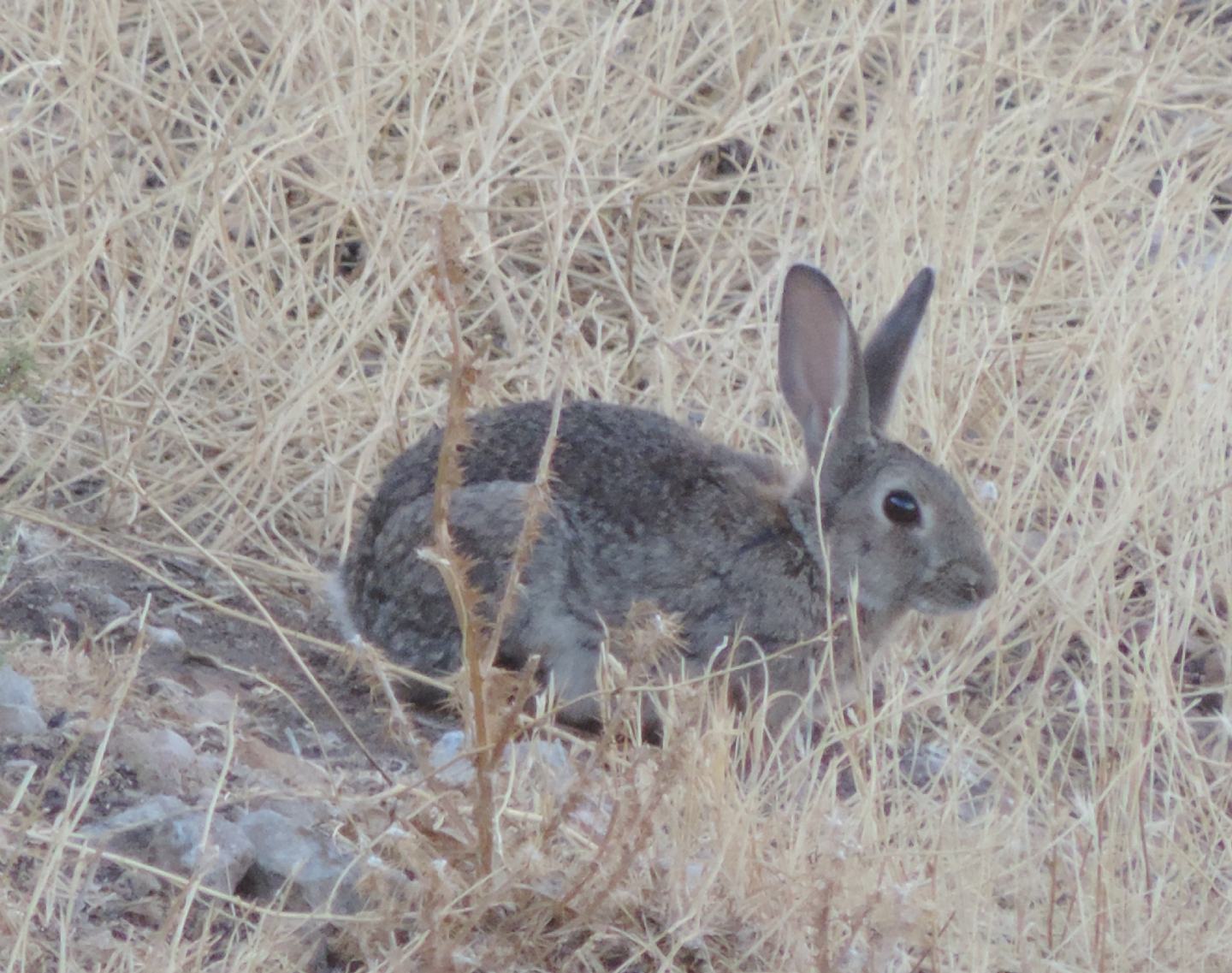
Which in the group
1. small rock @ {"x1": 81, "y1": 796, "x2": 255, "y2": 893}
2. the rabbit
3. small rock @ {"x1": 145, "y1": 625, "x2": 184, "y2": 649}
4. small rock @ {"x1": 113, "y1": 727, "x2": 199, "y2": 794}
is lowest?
small rock @ {"x1": 145, "y1": 625, "x2": 184, "y2": 649}

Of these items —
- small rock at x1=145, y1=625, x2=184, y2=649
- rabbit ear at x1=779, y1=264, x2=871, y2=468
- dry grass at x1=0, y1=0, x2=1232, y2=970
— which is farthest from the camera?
rabbit ear at x1=779, y1=264, x2=871, y2=468

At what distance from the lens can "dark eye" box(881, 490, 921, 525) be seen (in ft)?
15.4

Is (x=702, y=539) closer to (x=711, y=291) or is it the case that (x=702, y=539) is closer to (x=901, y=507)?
(x=901, y=507)

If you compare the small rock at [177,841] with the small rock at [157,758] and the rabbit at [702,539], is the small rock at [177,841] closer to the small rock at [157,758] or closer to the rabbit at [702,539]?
the small rock at [157,758]

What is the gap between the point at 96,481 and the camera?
5266mm

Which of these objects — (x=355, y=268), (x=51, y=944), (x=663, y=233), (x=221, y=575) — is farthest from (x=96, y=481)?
(x=51, y=944)

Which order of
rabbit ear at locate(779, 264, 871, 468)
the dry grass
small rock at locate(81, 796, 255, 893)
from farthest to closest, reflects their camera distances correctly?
rabbit ear at locate(779, 264, 871, 468) < the dry grass < small rock at locate(81, 796, 255, 893)

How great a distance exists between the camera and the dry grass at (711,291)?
401cm

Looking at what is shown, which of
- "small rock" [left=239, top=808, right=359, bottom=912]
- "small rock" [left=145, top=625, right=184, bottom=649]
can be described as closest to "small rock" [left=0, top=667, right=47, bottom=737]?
"small rock" [left=239, top=808, right=359, bottom=912]

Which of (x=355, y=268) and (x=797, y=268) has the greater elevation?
(x=797, y=268)

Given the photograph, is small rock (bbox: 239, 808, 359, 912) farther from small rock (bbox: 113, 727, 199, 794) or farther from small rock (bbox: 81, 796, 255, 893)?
small rock (bbox: 113, 727, 199, 794)

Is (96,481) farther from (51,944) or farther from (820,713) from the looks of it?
(51,944)

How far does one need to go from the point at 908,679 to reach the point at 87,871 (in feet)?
7.04

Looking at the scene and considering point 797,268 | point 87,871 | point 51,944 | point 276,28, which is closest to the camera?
point 51,944
